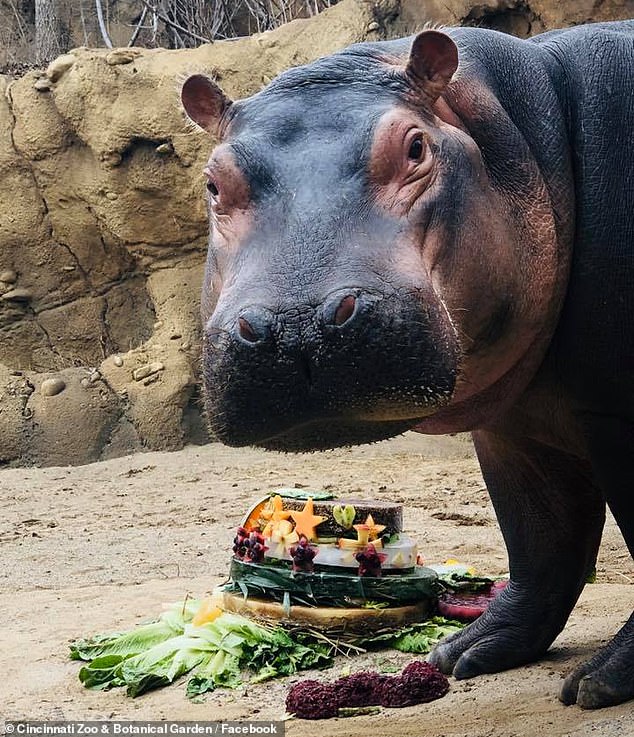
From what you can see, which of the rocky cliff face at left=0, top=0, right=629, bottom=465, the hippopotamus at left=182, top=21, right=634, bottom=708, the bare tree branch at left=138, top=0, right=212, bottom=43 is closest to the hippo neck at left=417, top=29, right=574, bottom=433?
the hippopotamus at left=182, top=21, right=634, bottom=708

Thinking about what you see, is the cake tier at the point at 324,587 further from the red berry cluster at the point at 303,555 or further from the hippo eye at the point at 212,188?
the hippo eye at the point at 212,188

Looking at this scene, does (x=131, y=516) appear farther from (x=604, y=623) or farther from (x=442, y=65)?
(x=442, y=65)

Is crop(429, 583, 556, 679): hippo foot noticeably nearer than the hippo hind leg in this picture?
No

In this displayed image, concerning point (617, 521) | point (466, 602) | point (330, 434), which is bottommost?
point (466, 602)

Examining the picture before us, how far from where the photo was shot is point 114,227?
10805 mm

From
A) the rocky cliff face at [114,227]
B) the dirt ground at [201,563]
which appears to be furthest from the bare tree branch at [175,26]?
the dirt ground at [201,563]

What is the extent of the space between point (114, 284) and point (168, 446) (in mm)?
2272

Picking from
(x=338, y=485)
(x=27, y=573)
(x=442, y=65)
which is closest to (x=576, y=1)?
(x=338, y=485)

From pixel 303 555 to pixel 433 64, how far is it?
67.7 inches

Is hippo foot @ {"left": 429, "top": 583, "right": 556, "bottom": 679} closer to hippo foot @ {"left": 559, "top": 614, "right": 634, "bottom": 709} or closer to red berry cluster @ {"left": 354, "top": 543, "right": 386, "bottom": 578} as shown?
red berry cluster @ {"left": 354, "top": 543, "right": 386, "bottom": 578}

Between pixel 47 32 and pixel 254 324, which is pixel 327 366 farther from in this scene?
pixel 47 32

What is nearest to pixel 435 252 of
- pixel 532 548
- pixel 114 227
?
pixel 532 548

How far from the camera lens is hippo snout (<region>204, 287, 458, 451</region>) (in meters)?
2.22

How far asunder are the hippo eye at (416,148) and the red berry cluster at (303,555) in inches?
62.9
